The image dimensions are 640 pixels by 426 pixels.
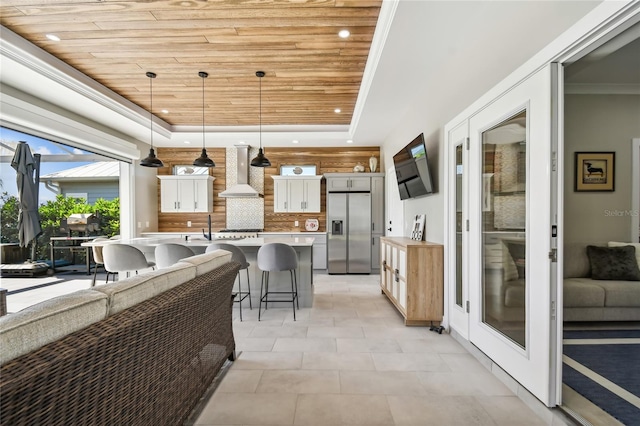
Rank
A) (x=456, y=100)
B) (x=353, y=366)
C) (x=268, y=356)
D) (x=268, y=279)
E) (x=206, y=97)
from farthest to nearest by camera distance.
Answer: (x=206, y=97)
(x=268, y=279)
(x=456, y=100)
(x=268, y=356)
(x=353, y=366)

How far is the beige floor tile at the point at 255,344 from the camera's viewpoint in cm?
262

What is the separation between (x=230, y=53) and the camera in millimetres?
3078

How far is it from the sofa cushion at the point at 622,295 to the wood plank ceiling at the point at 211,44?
3410 mm

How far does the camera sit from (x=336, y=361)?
2.38 m

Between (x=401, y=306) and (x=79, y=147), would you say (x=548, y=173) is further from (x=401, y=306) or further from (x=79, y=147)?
(x=79, y=147)

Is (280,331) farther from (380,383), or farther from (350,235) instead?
(350,235)

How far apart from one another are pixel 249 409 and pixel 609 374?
2.55 m

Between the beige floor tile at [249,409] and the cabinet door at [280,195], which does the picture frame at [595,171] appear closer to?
the beige floor tile at [249,409]

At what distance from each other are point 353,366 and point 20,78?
452cm

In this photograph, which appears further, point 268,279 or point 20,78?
point 268,279

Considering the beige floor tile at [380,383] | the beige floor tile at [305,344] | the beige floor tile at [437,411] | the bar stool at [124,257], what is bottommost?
the beige floor tile at [305,344]

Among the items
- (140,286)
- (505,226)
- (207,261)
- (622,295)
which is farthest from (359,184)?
(140,286)

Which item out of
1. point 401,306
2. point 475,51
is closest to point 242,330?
point 401,306

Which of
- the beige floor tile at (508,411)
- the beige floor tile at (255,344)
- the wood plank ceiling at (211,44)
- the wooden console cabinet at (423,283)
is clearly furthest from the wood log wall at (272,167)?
the beige floor tile at (508,411)
